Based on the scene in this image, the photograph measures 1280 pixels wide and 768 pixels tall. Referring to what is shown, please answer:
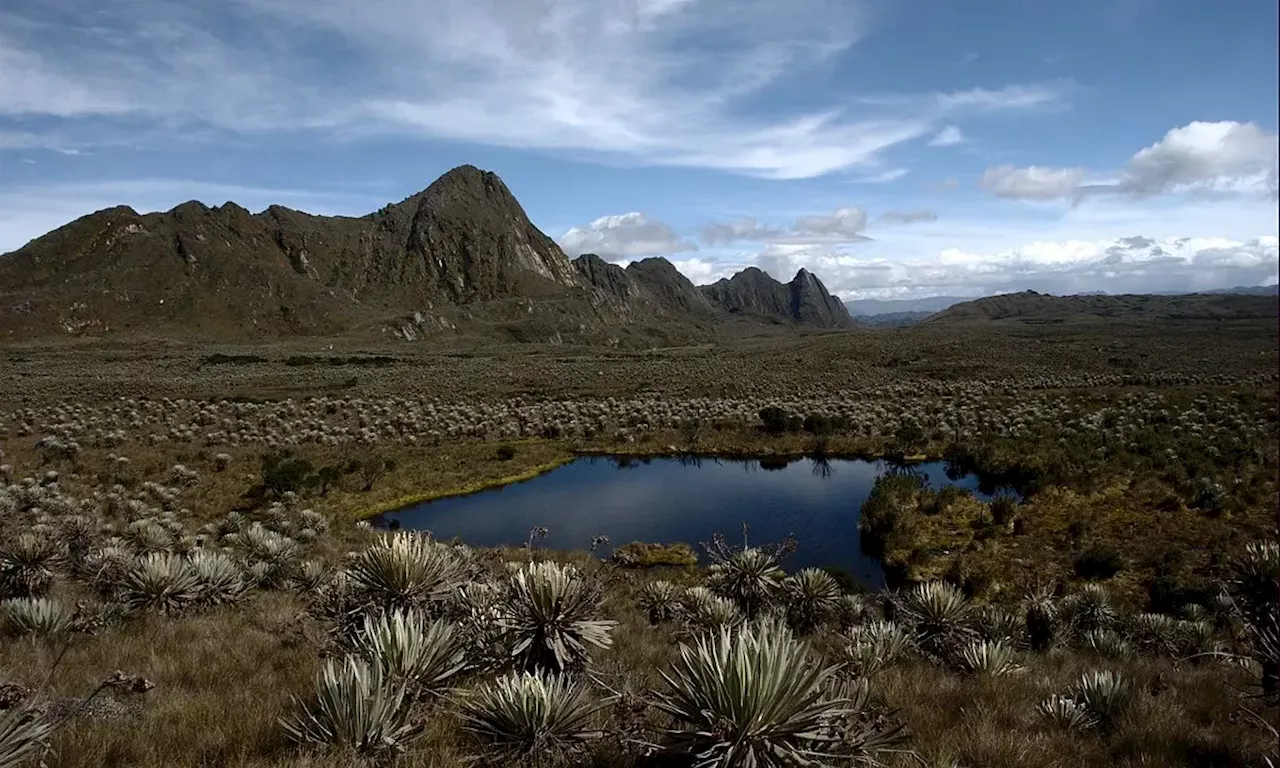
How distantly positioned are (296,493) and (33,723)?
17.1m

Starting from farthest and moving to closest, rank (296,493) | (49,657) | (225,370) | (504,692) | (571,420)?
(225,370)
(571,420)
(296,493)
(49,657)
(504,692)

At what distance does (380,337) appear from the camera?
120 meters

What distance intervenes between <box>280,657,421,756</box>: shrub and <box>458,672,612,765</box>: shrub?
0.42m

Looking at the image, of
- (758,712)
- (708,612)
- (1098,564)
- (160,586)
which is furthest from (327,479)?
(758,712)

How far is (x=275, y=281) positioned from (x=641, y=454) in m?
139

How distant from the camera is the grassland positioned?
4457 mm

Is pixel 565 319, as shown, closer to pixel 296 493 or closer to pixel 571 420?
pixel 571 420

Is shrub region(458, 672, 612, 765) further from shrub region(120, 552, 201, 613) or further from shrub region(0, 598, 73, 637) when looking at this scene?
shrub region(120, 552, 201, 613)

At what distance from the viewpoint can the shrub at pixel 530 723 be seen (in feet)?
12.7

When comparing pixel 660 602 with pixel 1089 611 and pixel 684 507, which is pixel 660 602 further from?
pixel 684 507

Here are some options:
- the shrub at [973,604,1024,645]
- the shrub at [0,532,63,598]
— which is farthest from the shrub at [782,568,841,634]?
the shrub at [0,532,63,598]

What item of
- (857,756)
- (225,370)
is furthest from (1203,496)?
(225,370)

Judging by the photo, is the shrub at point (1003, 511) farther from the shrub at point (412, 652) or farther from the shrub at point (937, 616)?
the shrub at point (412, 652)

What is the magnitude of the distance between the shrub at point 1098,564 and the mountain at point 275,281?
122 m
